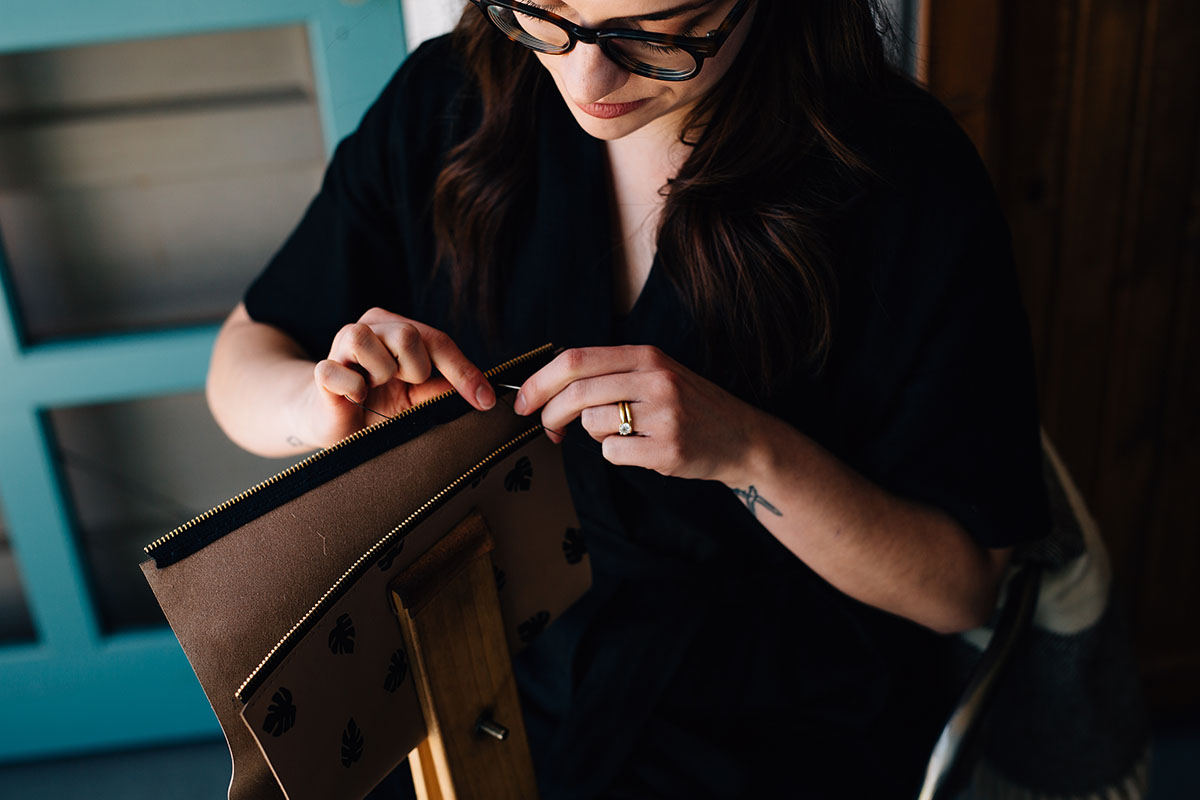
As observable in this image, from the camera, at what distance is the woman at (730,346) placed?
0.72m

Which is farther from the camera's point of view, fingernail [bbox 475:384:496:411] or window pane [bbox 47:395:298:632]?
window pane [bbox 47:395:298:632]

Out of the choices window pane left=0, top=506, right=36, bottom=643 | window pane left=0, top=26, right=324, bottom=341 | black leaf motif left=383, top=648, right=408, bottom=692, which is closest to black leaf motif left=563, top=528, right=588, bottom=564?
black leaf motif left=383, top=648, right=408, bottom=692

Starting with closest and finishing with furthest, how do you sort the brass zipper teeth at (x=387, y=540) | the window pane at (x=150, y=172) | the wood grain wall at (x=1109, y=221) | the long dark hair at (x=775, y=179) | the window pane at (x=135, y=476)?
the brass zipper teeth at (x=387, y=540)
the long dark hair at (x=775, y=179)
the wood grain wall at (x=1109, y=221)
the window pane at (x=150, y=172)
the window pane at (x=135, y=476)

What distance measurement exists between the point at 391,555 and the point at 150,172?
1.16 meters

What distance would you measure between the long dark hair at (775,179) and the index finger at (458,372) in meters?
0.24

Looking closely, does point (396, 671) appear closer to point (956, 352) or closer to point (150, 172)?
point (956, 352)

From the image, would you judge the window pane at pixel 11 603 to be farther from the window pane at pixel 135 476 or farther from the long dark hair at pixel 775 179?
the long dark hair at pixel 775 179

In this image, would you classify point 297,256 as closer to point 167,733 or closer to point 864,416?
point 864,416

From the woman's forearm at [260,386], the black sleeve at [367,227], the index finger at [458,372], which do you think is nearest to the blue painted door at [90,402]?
the black sleeve at [367,227]

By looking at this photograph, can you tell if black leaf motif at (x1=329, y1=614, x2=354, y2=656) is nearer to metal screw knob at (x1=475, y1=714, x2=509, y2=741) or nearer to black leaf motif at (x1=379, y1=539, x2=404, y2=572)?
black leaf motif at (x1=379, y1=539, x2=404, y2=572)

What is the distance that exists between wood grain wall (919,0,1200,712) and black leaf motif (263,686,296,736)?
1.03m

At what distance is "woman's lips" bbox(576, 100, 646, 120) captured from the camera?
0.64 meters

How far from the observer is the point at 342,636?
486mm

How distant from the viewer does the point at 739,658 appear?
845 mm
